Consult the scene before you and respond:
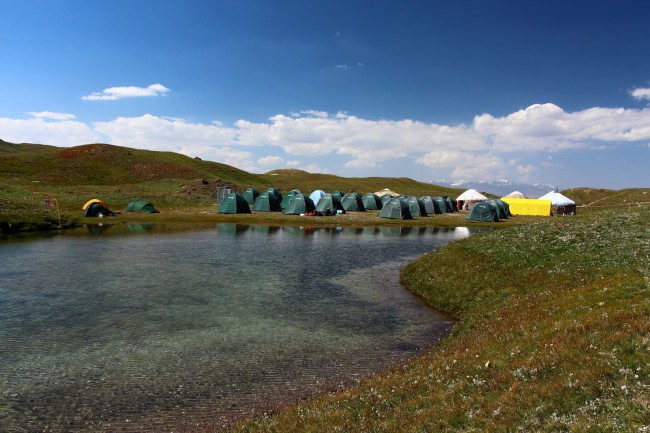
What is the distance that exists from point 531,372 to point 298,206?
7796 cm

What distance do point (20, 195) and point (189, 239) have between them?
207 feet

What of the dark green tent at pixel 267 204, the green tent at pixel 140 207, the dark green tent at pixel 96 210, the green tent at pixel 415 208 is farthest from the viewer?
the green tent at pixel 415 208

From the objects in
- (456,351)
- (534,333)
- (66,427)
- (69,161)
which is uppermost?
(69,161)

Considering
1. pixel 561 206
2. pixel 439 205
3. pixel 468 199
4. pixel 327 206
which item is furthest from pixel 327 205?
pixel 561 206

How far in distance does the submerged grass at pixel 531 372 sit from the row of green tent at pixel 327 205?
63315 mm

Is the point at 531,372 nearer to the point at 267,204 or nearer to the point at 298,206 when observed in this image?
the point at 298,206

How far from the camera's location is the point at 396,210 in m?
86.4

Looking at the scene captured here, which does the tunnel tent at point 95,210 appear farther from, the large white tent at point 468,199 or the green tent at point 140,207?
the large white tent at point 468,199

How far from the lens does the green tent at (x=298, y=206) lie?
3438 inches

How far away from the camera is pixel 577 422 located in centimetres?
828

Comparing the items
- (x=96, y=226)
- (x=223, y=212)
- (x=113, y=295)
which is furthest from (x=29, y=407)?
(x=223, y=212)

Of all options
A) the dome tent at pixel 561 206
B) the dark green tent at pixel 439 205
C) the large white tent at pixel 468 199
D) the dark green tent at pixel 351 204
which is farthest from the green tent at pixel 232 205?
the dome tent at pixel 561 206

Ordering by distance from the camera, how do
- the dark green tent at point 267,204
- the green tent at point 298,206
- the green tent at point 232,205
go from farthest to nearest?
the dark green tent at point 267,204
the green tent at point 298,206
the green tent at point 232,205

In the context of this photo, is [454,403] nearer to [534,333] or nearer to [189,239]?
[534,333]
